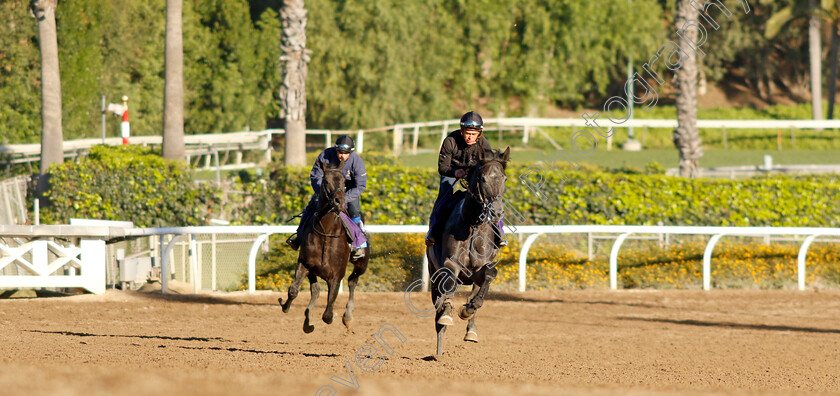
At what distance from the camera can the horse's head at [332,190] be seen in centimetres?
939

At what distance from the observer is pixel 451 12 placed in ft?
133

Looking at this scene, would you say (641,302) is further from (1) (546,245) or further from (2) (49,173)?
(2) (49,173)

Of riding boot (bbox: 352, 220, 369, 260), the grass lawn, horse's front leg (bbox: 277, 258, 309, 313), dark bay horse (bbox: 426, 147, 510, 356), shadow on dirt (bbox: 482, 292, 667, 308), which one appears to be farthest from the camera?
the grass lawn

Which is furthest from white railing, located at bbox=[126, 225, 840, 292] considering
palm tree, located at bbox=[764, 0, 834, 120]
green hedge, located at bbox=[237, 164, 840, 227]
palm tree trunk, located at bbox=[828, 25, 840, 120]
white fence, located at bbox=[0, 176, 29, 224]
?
palm tree trunk, located at bbox=[828, 25, 840, 120]

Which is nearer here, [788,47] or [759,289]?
[759,289]

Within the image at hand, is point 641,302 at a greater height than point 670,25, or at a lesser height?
lesser

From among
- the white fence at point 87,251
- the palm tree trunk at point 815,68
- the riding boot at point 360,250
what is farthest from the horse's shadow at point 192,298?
the palm tree trunk at point 815,68

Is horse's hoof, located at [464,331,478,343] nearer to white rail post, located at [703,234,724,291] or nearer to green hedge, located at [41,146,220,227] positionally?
white rail post, located at [703,234,724,291]

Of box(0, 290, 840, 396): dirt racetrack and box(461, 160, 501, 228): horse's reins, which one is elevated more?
box(461, 160, 501, 228): horse's reins

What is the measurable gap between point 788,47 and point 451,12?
957 inches

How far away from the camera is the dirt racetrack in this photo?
6.81m

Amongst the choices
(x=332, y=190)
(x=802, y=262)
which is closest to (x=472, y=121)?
(x=332, y=190)

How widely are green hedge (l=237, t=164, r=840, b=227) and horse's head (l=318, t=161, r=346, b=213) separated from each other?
708 centimetres

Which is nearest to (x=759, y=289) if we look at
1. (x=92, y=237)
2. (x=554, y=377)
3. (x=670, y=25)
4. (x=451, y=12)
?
(x=554, y=377)
